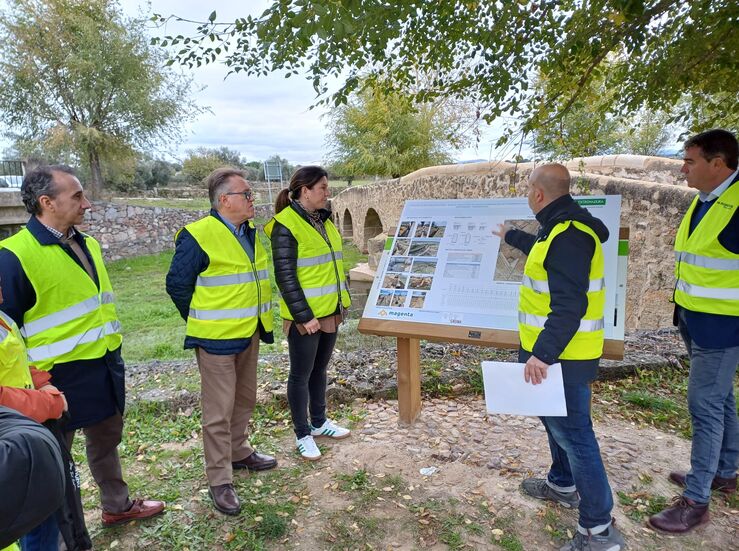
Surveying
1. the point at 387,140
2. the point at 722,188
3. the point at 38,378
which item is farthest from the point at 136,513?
Result: the point at 387,140

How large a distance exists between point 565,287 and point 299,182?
181cm

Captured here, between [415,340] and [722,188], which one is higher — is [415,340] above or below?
below

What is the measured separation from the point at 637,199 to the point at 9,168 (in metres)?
15.7

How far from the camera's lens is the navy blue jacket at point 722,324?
7.95 ft

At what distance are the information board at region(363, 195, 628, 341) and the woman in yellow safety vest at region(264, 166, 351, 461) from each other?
0.34m

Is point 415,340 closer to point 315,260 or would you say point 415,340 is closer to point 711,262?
point 315,260


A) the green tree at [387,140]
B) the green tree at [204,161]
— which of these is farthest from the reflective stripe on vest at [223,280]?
the green tree at [204,161]

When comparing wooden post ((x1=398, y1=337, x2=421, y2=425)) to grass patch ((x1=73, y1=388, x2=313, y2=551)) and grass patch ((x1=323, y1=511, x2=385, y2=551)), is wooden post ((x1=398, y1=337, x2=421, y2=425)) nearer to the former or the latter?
grass patch ((x1=73, y1=388, x2=313, y2=551))

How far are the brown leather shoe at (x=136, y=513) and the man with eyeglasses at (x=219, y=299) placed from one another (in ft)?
1.03

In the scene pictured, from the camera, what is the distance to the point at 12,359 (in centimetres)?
168

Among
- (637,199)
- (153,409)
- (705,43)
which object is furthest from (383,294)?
(637,199)

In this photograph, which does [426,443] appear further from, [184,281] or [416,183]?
[416,183]

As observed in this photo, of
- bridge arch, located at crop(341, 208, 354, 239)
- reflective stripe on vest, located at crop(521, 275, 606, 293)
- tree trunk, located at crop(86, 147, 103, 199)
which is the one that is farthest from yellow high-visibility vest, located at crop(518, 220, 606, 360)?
bridge arch, located at crop(341, 208, 354, 239)

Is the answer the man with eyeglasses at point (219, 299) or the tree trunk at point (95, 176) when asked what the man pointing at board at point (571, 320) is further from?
the tree trunk at point (95, 176)
